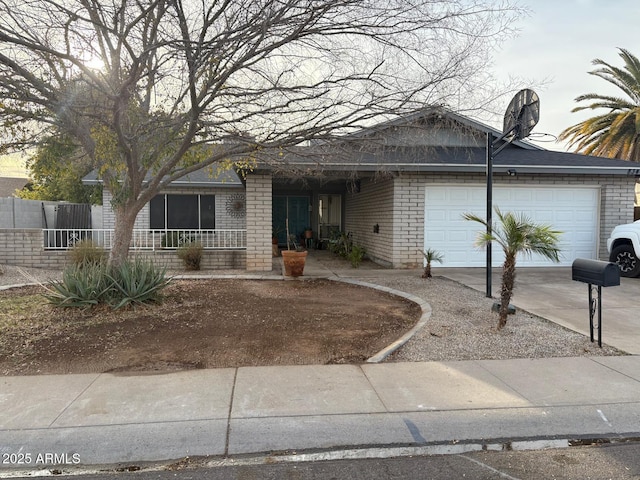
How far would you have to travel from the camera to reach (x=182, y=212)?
16203 millimetres

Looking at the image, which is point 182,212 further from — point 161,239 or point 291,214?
point 291,214

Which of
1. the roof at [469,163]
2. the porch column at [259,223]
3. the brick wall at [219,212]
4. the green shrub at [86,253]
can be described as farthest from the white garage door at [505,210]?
the green shrub at [86,253]

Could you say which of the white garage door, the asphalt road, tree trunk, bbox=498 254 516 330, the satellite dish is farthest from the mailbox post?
the white garage door

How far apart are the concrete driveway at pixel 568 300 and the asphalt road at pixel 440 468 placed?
290 cm

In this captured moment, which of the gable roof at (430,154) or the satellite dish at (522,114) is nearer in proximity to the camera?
the satellite dish at (522,114)

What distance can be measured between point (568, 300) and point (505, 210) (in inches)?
179

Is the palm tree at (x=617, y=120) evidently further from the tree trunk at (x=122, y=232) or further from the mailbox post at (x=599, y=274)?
the tree trunk at (x=122, y=232)

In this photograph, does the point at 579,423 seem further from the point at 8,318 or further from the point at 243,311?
the point at 8,318

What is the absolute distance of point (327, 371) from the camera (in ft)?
15.6

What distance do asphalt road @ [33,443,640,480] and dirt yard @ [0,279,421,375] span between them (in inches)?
73.9

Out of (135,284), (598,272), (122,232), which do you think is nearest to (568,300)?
(598,272)

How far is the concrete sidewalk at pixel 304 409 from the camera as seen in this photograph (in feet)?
11.0

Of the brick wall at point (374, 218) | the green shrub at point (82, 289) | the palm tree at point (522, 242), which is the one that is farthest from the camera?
the brick wall at point (374, 218)

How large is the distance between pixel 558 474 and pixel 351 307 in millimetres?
4689
